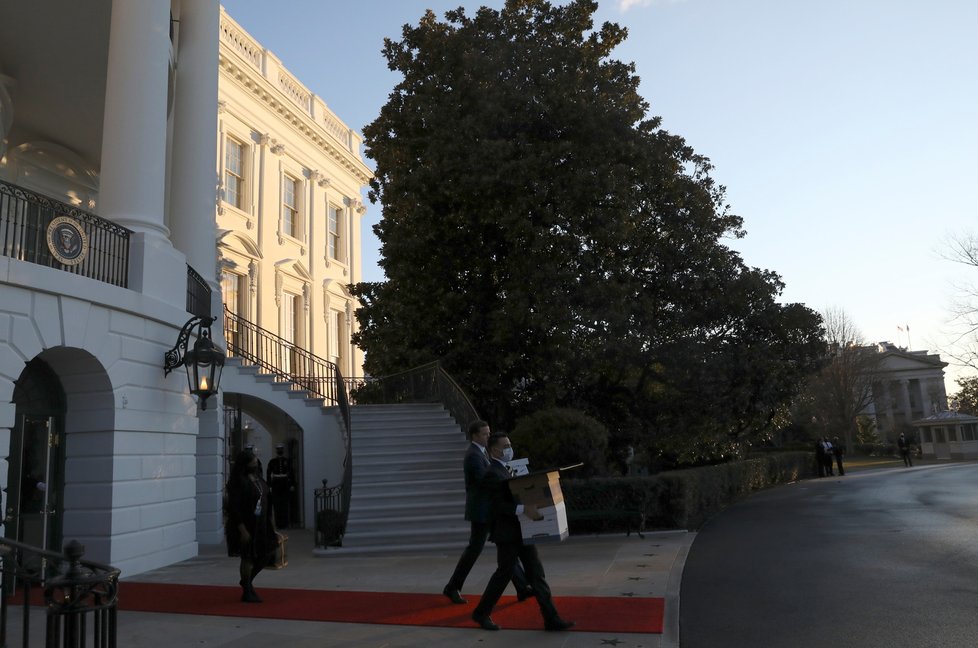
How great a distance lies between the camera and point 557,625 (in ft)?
21.7

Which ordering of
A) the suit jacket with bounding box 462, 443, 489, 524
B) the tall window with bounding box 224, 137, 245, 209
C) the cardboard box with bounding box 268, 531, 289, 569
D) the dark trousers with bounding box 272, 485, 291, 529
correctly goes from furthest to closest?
the tall window with bounding box 224, 137, 245, 209, the dark trousers with bounding box 272, 485, 291, 529, the cardboard box with bounding box 268, 531, 289, 569, the suit jacket with bounding box 462, 443, 489, 524

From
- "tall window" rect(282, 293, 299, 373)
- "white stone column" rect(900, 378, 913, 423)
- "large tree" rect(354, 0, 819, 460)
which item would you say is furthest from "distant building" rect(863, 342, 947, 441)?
"tall window" rect(282, 293, 299, 373)

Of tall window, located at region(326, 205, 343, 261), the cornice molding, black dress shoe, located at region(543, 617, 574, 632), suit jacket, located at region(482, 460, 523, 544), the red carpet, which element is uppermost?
the cornice molding

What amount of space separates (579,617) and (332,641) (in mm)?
2242

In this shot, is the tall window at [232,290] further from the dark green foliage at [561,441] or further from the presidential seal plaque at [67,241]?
the presidential seal plaque at [67,241]

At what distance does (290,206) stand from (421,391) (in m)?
12.6

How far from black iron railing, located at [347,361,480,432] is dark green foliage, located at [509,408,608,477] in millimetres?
2275

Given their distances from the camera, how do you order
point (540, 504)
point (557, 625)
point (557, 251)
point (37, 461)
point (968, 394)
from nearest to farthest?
1. point (557, 625)
2. point (540, 504)
3. point (37, 461)
4. point (557, 251)
5. point (968, 394)

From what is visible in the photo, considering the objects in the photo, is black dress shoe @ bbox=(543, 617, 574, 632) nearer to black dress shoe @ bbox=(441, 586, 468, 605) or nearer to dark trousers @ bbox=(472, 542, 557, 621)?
dark trousers @ bbox=(472, 542, 557, 621)

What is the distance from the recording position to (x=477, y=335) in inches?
768

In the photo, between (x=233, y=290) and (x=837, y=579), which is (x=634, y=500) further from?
(x=233, y=290)

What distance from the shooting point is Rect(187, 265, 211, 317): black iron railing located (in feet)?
44.3

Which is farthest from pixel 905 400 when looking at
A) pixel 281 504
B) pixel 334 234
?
pixel 281 504

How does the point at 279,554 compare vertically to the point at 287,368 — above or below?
below
